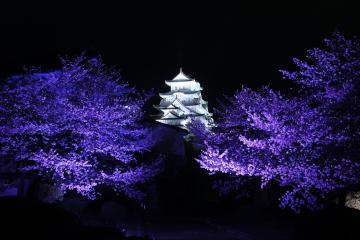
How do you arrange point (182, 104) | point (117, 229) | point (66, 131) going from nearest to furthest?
point (117, 229), point (66, 131), point (182, 104)

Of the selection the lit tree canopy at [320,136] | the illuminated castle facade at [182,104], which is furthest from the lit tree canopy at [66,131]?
the illuminated castle facade at [182,104]

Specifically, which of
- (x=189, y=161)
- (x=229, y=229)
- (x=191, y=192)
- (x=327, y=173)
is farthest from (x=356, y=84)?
(x=189, y=161)

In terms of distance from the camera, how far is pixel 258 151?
47.9 feet

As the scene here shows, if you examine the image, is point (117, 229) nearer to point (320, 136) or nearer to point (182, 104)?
point (320, 136)

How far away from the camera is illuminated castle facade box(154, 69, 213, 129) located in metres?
46.0

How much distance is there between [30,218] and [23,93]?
9009 mm

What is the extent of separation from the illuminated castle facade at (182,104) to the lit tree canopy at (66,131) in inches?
1120

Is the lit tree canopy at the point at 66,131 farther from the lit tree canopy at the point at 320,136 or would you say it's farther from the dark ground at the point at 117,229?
the lit tree canopy at the point at 320,136

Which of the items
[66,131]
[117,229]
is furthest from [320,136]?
[66,131]

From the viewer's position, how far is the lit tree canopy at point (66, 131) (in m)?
14.3

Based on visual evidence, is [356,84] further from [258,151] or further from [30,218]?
[30,218]

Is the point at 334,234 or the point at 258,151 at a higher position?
the point at 258,151

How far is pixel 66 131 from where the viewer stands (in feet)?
49.9

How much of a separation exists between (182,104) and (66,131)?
33.9 meters
